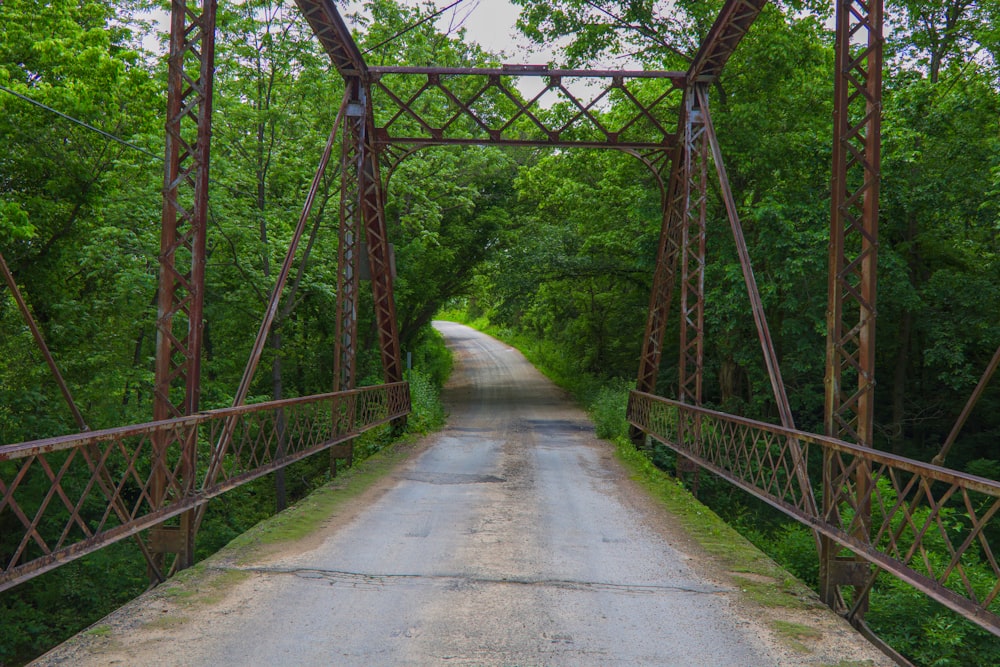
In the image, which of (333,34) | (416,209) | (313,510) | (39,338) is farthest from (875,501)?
(416,209)

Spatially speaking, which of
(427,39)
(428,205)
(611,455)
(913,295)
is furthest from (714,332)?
(427,39)

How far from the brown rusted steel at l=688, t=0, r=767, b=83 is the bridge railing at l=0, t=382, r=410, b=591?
26.1 ft

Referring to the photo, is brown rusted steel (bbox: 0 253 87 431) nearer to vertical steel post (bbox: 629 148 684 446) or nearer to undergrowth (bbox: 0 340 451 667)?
undergrowth (bbox: 0 340 451 667)

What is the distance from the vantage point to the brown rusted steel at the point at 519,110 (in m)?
12.9

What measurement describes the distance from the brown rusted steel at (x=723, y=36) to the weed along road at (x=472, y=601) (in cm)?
692

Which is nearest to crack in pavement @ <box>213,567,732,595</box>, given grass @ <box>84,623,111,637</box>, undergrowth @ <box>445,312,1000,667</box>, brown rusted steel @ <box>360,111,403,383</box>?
grass @ <box>84,623,111,637</box>

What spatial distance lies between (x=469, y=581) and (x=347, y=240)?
29.9ft

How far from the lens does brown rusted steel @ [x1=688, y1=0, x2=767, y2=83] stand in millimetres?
10305

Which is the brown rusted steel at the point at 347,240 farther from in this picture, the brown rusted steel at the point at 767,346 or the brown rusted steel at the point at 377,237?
the brown rusted steel at the point at 767,346

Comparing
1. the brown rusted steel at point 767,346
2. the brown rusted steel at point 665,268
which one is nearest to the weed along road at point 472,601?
the brown rusted steel at point 767,346

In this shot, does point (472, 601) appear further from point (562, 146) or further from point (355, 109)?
point (562, 146)

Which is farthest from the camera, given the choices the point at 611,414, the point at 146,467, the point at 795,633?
the point at 611,414

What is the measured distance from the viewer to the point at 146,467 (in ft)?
54.3

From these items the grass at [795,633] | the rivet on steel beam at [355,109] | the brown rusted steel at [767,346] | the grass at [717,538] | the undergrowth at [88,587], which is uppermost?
the rivet on steel beam at [355,109]
